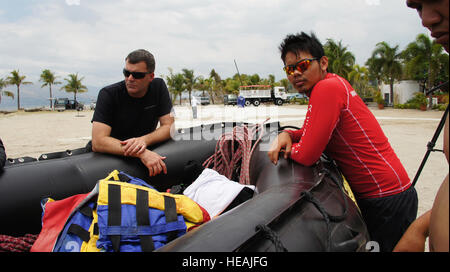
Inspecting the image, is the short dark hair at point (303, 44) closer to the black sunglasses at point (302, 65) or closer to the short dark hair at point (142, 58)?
the black sunglasses at point (302, 65)

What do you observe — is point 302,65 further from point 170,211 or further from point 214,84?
point 214,84

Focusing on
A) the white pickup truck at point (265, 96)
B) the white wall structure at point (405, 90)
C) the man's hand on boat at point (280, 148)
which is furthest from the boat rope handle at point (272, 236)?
the white pickup truck at point (265, 96)

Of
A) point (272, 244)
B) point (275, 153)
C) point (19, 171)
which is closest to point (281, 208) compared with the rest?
point (272, 244)

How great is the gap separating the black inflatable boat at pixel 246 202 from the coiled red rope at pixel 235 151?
0.09 m

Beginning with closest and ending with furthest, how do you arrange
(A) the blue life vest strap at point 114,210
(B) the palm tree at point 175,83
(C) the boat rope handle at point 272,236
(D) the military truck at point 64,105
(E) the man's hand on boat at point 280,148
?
(C) the boat rope handle at point 272,236
(A) the blue life vest strap at point 114,210
(E) the man's hand on boat at point 280,148
(D) the military truck at point 64,105
(B) the palm tree at point 175,83

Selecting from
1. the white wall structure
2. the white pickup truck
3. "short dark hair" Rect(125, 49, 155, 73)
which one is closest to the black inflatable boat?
"short dark hair" Rect(125, 49, 155, 73)

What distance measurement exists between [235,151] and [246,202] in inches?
56.4

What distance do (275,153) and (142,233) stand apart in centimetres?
99

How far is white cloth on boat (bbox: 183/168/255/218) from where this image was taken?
176 cm

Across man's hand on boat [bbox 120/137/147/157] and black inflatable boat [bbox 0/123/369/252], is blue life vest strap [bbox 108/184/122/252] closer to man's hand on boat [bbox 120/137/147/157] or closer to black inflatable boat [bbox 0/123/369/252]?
black inflatable boat [bbox 0/123/369/252]

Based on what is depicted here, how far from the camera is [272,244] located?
3.32 ft

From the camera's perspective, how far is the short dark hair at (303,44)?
6.18ft

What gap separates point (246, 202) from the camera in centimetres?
140

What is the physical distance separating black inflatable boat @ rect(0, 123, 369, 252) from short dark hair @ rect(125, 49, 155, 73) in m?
0.76
